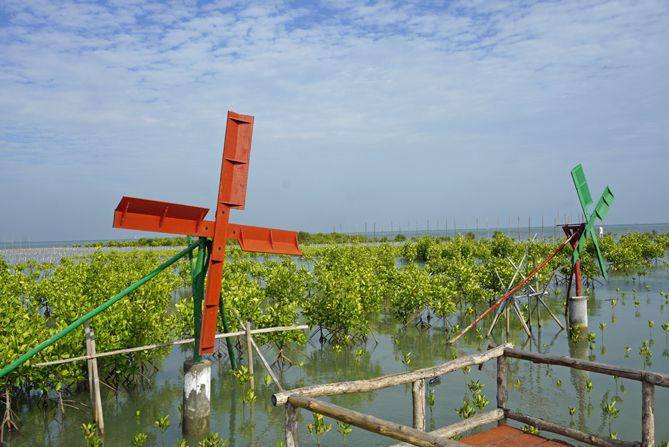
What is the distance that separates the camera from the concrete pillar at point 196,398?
916 cm

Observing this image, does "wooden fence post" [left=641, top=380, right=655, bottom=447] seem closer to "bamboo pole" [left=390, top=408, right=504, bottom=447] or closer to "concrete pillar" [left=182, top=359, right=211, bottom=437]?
"bamboo pole" [left=390, top=408, right=504, bottom=447]

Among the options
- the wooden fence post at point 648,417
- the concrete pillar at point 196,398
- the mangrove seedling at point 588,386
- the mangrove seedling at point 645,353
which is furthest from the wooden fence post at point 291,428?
the mangrove seedling at point 645,353

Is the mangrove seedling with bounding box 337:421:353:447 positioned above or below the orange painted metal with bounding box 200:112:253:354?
below

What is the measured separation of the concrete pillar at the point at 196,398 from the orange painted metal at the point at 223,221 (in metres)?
0.66

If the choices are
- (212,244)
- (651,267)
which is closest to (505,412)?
(212,244)

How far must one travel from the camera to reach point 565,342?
16.7m

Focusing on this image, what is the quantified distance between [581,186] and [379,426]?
13606 millimetres

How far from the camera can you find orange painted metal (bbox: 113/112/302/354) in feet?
25.9

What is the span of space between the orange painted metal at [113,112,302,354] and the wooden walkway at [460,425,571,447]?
159 inches

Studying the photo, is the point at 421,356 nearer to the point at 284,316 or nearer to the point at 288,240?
the point at 284,316

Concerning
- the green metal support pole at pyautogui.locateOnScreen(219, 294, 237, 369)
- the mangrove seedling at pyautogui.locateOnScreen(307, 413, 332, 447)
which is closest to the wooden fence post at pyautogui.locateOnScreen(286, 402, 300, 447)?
the mangrove seedling at pyautogui.locateOnScreen(307, 413, 332, 447)

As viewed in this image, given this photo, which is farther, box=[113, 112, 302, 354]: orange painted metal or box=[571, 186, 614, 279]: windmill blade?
box=[571, 186, 614, 279]: windmill blade

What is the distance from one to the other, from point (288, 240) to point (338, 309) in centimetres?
713

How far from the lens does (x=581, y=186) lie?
53.2ft
